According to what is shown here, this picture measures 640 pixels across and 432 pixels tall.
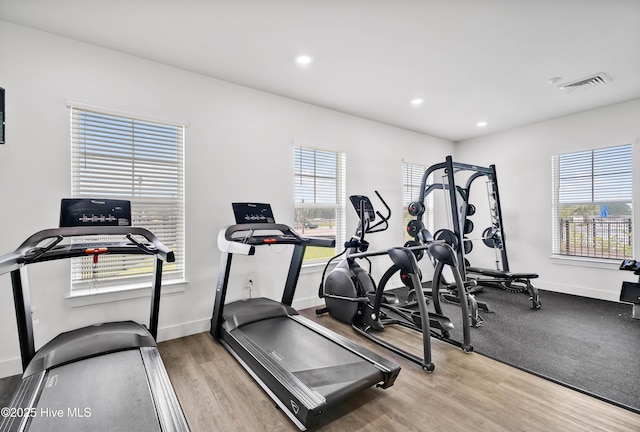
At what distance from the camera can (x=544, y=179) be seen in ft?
17.0

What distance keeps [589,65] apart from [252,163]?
402cm

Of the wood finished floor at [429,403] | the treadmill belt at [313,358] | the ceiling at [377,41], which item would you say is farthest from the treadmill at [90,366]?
the ceiling at [377,41]

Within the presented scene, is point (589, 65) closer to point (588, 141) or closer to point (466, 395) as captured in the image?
point (588, 141)

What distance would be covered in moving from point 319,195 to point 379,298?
76.3 inches

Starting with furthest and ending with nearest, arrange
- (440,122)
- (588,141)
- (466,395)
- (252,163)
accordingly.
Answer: (440,122)
(588,141)
(252,163)
(466,395)

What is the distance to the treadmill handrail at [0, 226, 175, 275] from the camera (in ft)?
5.86

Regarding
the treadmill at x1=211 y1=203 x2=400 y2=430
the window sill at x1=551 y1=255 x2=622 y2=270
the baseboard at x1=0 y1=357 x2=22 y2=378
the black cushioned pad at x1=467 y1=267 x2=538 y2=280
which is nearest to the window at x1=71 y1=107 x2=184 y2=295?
the baseboard at x1=0 y1=357 x2=22 y2=378

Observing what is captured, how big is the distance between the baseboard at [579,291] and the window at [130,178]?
18.0ft

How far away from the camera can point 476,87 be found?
12.4ft

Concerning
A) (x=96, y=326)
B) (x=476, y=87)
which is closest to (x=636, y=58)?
(x=476, y=87)

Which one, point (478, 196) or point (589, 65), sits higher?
point (589, 65)

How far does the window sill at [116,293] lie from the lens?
272 centimetres

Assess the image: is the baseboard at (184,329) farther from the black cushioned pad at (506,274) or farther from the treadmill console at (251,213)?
the black cushioned pad at (506,274)

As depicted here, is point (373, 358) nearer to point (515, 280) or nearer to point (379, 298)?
point (379, 298)
